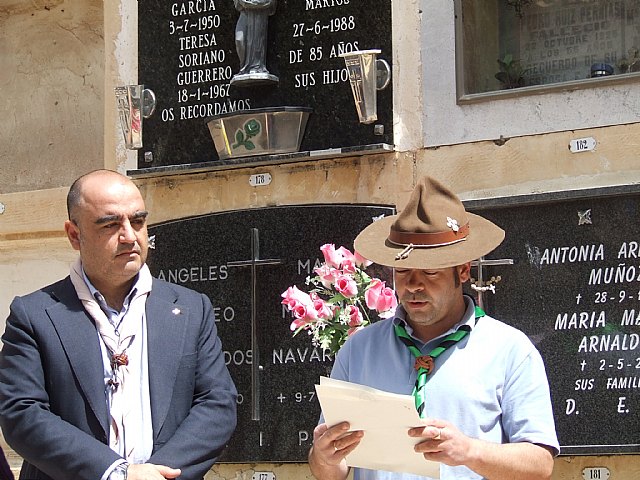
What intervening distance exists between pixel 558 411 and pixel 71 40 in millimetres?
4265

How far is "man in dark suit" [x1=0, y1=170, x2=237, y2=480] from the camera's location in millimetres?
3584

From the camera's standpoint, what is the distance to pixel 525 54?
5.86m

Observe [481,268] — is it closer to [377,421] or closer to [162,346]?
[162,346]

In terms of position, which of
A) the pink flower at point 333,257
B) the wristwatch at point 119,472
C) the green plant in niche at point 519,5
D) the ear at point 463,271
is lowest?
the wristwatch at point 119,472

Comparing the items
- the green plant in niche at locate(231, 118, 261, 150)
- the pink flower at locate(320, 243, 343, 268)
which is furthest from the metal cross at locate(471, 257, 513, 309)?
the green plant in niche at locate(231, 118, 261, 150)

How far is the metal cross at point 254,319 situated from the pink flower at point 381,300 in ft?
4.24

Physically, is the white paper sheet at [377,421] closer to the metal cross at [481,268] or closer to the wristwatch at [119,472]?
the wristwatch at [119,472]

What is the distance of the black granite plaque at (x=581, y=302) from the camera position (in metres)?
5.08

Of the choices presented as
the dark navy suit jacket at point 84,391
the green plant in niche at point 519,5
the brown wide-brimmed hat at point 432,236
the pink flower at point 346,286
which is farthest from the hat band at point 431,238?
the green plant in niche at point 519,5

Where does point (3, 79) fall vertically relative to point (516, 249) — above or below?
above

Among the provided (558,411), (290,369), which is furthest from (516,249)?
(290,369)

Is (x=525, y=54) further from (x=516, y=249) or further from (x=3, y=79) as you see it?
(x=3, y=79)

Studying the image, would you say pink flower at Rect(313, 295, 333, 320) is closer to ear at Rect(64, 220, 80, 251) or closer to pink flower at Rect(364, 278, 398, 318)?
pink flower at Rect(364, 278, 398, 318)

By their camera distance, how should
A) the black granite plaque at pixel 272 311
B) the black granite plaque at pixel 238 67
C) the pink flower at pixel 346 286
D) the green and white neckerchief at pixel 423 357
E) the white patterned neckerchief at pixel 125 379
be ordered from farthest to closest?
the black granite plaque at pixel 238 67 → the black granite plaque at pixel 272 311 → the pink flower at pixel 346 286 → the white patterned neckerchief at pixel 125 379 → the green and white neckerchief at pixel 423 357
